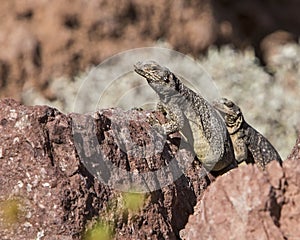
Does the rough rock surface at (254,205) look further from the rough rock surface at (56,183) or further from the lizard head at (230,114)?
the lizard head at (230,114)

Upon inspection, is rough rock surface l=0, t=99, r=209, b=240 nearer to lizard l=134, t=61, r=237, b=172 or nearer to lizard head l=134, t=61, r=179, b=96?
lizard l=134, t=61, r=237, b=172

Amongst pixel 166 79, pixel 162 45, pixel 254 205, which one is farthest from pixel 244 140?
pixel 162 45

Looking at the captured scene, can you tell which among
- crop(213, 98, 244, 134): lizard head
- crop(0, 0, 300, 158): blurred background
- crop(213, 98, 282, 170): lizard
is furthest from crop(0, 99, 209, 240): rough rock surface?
crop(0, 0, 300, 158): blurred background

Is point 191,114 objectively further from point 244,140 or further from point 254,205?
point 254,205

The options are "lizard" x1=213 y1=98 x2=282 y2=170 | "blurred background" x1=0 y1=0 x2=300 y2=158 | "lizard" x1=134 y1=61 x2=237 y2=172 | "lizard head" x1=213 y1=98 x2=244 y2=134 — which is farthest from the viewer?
"blurred background" x1=0 y1=0 x2=300 y2=158

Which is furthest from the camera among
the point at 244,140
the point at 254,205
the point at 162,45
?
the point at 162,45

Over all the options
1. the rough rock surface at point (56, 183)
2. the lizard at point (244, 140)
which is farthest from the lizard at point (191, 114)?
the rough rock surface at point (56, 183)

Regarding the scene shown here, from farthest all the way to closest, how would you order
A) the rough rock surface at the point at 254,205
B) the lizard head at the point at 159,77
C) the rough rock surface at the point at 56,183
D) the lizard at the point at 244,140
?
1. the lizard at the point at 244,140
2. the lizard head at the point at 159,77
3. the rough rock surface at the point at 56,183
4. the rough rock surface at the point at 254,205
